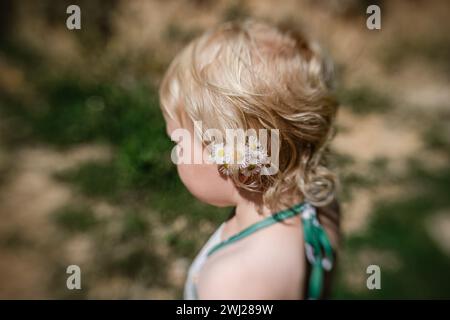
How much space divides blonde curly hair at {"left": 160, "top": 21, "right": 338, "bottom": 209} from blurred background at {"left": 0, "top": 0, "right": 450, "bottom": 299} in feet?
2.22

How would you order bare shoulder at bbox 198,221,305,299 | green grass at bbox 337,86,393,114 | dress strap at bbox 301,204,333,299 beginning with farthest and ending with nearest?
green grass at bbox 337,86,393,114 → dress strap at bbox 301,204,333,299 → bare shoulder at bbox 198,221,305,299

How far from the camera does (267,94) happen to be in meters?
0.96

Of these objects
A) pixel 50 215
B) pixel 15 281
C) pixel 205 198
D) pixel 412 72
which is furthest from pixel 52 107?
pixel 412 72

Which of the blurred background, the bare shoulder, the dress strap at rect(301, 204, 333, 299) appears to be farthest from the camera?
the blurred background


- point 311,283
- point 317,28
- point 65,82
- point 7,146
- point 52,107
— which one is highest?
point 317,28

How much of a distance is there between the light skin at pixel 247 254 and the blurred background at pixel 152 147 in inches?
25.2

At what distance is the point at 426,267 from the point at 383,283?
10.0 inches

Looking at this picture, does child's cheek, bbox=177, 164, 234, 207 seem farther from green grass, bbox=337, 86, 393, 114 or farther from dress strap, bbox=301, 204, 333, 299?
green grass, bbox=337, 86, 393, 114

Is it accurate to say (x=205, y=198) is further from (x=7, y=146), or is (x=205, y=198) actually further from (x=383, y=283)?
(x=7, y=146)

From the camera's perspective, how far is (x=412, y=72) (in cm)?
289

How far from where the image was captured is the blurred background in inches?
72.1

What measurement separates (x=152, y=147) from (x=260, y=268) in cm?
112

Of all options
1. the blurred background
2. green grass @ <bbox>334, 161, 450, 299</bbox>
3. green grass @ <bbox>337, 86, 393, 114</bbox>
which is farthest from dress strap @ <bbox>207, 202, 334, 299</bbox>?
green grass @ <bbox>337, 86, 393, 114</bbox>

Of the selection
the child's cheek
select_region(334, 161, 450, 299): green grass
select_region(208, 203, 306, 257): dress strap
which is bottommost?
select_region(334, 161, 450, 299): green grass
